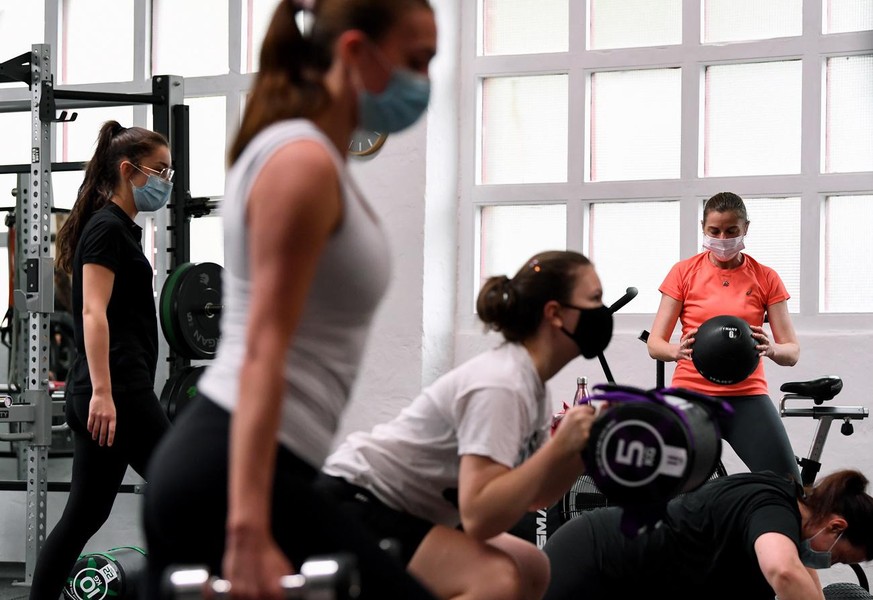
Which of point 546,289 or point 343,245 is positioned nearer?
point 343,245

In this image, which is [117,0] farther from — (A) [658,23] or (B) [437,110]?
(A) [658,23]

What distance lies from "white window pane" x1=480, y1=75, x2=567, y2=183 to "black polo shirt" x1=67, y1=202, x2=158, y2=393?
2.65 meters

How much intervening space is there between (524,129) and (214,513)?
Answer: 14.4ft

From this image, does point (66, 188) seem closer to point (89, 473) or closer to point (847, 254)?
point (89, 473)

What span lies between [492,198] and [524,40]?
30.2 inches

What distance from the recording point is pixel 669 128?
16.8ft

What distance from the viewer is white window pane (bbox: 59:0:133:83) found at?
5.93m

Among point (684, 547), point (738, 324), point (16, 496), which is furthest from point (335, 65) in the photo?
point (16, 496)

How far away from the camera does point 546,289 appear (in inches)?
78.6

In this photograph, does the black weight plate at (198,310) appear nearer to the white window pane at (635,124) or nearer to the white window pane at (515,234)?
the white window pane at (515,234)

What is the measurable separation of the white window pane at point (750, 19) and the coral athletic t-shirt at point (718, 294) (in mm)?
1576

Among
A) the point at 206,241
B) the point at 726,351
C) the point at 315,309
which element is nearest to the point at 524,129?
the point at 206,241

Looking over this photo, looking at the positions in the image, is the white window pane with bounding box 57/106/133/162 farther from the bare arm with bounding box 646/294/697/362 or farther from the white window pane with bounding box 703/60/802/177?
the bare arm with bounding box 646/294/697/362

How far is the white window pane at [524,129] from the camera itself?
17.4ft
